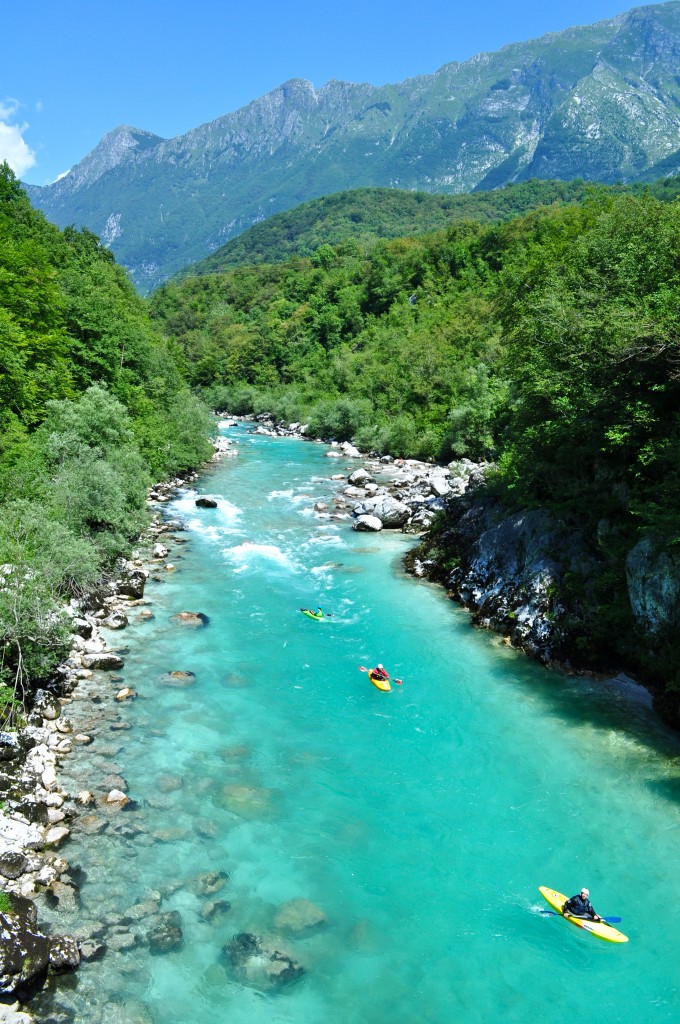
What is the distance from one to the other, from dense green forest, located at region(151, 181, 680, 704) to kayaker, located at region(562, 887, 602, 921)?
6.45 metres

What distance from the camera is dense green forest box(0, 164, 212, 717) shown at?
564 inches

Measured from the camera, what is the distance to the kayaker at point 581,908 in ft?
30.6

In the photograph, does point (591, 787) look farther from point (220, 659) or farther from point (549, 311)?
point (549, 311)

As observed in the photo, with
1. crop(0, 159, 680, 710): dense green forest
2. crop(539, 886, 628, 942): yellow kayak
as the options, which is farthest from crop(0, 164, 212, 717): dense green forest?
crop(539, 886, 628, 942): yellow kayak

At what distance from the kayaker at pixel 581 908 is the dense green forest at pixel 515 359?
21.2 ft

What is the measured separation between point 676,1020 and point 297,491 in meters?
30.9

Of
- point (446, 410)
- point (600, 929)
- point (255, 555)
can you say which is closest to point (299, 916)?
point (600, 929)

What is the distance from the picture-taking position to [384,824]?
11492 mm

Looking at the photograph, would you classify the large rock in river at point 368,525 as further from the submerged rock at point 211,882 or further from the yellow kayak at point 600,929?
the yellow kayak at point 600,929

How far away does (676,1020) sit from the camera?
8.20 meters

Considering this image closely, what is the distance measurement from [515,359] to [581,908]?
62.7 ft

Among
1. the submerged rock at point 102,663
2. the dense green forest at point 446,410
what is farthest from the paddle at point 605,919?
the submerged rock at point 102,663

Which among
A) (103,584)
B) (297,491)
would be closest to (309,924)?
(103,584)

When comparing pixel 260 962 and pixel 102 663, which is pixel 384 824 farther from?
pixel 102 663
